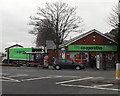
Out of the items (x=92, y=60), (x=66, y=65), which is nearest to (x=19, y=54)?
(x=92, y=60)

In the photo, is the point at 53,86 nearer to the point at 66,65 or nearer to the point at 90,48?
the point at 66,65

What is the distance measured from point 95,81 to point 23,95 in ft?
20.3

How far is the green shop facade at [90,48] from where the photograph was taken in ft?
124

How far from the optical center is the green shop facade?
124ft

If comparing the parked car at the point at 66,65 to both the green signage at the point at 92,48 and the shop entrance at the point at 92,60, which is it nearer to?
the shop entrance at the point at 92,60

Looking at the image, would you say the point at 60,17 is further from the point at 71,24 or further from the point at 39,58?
the point at 39,58

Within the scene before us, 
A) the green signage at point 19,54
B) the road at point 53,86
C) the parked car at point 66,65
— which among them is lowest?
the road at point 53,86

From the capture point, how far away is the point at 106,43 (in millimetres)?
38375

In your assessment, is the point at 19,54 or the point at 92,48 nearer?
A: the point at 92,48

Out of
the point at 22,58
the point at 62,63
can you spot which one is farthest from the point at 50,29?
the point at 62,63

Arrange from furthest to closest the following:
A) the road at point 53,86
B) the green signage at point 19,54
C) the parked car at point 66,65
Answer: the green signage at point 19,54 → the parked car at point 66,65 → the road at point 53,86

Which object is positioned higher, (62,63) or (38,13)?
(38,13)

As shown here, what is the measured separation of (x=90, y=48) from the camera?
38.0 meters

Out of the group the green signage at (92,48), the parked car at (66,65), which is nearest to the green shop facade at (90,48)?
the green signage at (92,48)
